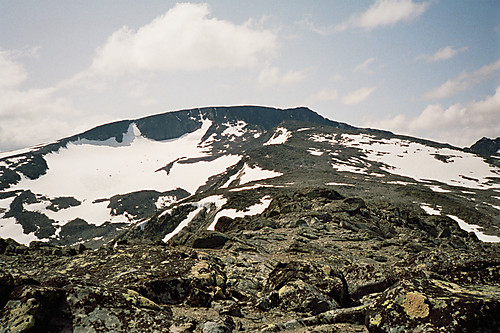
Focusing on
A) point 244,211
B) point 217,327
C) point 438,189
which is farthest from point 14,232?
point 438,189

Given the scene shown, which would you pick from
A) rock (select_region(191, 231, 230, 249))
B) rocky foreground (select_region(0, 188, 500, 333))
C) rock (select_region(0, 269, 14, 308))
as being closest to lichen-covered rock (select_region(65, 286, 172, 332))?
rocky foreground (select_region(0, 188, 500, 333))

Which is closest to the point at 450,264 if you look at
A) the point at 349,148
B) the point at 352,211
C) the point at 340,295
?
the point at 340,295

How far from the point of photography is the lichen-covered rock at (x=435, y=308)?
4961 millimetres

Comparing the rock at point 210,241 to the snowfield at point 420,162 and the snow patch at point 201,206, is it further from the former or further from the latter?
the snowfield at point 420,162

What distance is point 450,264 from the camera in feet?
29.3

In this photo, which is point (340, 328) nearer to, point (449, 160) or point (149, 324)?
point (149, 324)

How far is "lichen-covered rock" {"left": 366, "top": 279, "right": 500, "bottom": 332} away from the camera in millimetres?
4961

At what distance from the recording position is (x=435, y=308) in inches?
213

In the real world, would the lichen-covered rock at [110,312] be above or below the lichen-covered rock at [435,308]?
below

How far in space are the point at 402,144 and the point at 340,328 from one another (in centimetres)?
18678

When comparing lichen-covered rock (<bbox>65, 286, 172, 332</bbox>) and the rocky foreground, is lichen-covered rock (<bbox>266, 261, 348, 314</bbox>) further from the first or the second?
lichen-covered rock (<bbox>65, 286, 172, 332</bbox>)

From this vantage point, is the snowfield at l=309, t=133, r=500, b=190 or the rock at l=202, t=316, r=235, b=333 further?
the snowfield at l=309, t=133, r=500, b=190

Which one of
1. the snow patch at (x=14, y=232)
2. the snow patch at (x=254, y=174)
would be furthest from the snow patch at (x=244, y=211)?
the snow patch at (x=14, y=232)

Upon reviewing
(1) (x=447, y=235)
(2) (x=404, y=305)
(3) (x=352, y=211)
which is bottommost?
(1) (x=447, y=235)
